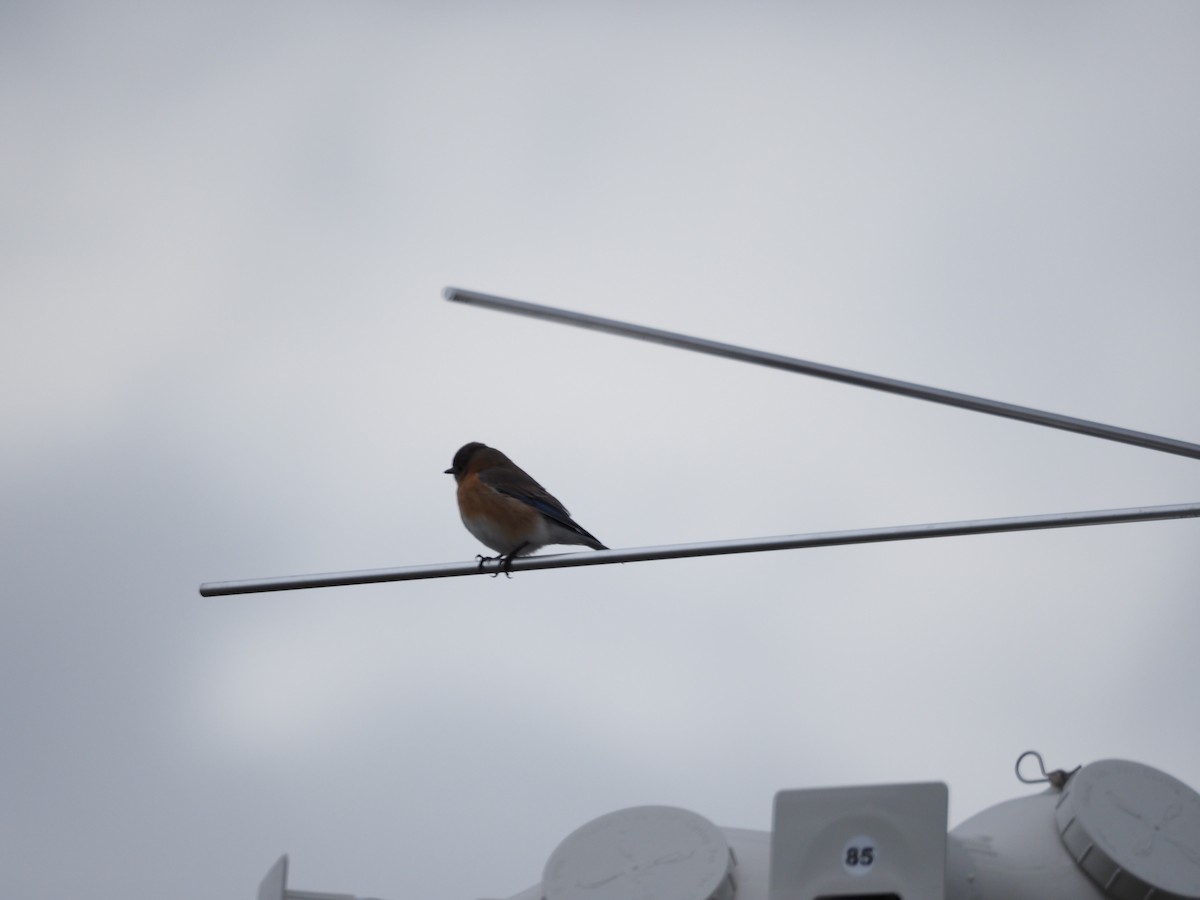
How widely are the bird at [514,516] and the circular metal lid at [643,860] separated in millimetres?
1792

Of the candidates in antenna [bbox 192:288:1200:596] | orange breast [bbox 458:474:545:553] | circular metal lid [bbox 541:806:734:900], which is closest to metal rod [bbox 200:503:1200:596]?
antenna [bbox 192:288:1200:596]

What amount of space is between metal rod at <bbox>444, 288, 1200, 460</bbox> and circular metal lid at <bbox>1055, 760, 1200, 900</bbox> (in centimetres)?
214

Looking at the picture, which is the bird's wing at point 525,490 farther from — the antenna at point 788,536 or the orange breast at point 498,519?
the antenna at point 788,536

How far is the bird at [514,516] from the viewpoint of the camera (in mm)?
7398

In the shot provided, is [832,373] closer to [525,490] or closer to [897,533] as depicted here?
[897,533]

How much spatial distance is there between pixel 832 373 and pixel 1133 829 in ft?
9.69

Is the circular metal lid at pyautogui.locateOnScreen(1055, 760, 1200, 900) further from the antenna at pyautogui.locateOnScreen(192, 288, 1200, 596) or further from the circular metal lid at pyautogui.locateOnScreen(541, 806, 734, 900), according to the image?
the antenna at pyautogui.locateOnScreen(192, 288, 1200, 596)

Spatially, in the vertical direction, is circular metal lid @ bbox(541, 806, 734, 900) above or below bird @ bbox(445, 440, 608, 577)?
below

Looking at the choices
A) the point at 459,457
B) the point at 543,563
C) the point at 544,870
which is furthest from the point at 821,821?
the point at 459,457

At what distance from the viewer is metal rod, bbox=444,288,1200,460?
141 inches

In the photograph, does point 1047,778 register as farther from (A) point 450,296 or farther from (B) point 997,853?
(A) point 450,296

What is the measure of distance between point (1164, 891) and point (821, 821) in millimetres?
1908

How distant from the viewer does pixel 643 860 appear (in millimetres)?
5699

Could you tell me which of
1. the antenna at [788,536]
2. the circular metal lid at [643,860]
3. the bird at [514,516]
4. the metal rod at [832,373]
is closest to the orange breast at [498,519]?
the bird at [514,516]
